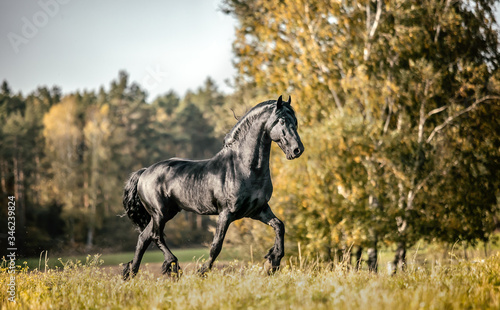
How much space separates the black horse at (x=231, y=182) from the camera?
17.3ft

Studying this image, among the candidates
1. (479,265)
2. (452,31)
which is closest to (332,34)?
(452,31)

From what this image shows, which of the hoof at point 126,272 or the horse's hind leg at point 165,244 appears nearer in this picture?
the horse's hind leg at point 165,244

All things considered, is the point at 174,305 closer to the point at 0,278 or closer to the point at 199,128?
the point at 0,278

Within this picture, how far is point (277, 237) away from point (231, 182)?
0.91m

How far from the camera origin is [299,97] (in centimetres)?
1277

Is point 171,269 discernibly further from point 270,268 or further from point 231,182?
point 231,182

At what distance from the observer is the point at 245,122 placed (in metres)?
5.57

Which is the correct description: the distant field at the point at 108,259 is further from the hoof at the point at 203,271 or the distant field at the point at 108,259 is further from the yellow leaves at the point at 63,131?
the yellow leaves at the point at 63,131

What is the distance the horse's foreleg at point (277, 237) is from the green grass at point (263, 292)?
0.66 ft

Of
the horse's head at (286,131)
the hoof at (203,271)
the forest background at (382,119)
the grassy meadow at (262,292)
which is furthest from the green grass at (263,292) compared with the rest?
the forest background at (382,119)

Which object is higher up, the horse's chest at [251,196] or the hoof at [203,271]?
the horse's chest at [251,196]

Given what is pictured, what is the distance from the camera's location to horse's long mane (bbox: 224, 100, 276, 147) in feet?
17.9

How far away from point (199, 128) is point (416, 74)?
1578 inches

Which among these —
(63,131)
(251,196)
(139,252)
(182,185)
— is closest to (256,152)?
(251,196)
